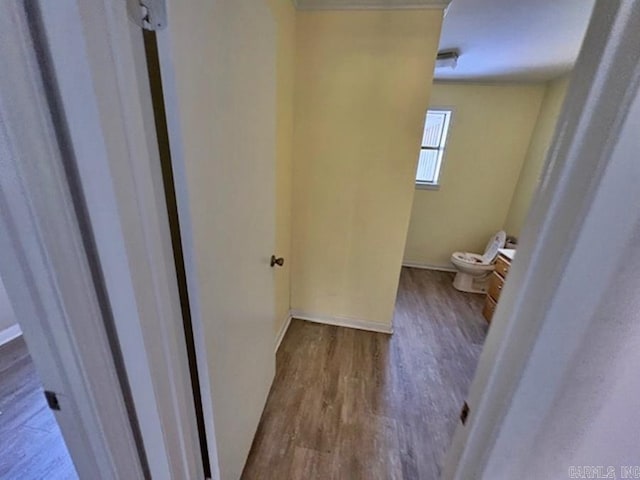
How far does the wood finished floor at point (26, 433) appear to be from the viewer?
49.4 inches

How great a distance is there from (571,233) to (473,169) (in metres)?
3.43

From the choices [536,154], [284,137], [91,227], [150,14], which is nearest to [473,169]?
[536,154]

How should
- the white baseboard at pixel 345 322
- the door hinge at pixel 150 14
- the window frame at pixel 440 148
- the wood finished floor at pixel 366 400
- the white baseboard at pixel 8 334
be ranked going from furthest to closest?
the window frame at pixel 440 148
the white baseboard at pixel 345 322
the white baseboard at pixel 8 334
the wood finished floor at pixel 366 400
the door hinge at pixel 150 14

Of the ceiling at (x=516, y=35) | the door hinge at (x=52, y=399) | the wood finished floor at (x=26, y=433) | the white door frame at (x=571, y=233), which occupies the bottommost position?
the wood finished floor at (x=26, y=433)

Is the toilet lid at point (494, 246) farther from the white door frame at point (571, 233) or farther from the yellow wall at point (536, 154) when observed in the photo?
the white door frame at point (571, 233)

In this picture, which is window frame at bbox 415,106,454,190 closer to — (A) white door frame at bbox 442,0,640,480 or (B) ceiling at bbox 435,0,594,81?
(B) ceiling at bbox 435,0,594,81

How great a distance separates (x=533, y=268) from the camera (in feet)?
1.67

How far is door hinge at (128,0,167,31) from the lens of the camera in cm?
53

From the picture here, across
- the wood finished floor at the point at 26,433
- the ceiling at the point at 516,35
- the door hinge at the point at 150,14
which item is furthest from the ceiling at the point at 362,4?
the wood finished floor at the point at 26,433

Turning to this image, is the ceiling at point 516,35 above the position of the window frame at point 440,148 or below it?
above

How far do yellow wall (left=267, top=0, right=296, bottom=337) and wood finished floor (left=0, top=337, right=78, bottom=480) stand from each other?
48.1 inches

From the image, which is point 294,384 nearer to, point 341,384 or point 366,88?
point 341,384

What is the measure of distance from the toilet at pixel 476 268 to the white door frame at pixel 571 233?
286 centimetres

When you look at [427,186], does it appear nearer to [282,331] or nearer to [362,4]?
[362,4]
